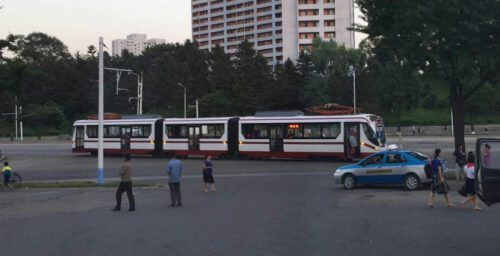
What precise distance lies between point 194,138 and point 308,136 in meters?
8.85

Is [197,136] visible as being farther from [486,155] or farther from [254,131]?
[486,155]

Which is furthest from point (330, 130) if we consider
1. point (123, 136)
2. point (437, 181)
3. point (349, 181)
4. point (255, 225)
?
point (255, 225)

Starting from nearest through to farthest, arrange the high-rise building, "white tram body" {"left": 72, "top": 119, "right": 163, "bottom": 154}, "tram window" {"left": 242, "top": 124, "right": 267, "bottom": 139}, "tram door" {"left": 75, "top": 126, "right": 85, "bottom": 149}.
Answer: "tram window" {"left": 242, "top": 124, "right": 267, "bottom": 139} → "white tram body" {"left": 72, "top": 119, "right": 163, "bottom": 154} → "tram door" {"left": 75, "top": 126, "right": 85, "bottom": 149} → the high-rise building

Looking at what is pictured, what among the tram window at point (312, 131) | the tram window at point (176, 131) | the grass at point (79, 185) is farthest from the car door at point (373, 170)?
the tram window at point (176, 131)

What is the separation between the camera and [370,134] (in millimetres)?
31203

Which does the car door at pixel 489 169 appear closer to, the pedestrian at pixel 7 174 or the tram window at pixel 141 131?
the pedestrian at pixel 7 174

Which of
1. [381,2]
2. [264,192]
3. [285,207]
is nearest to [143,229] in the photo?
[285,207]

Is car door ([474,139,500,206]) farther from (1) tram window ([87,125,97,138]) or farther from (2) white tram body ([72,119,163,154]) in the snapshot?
(1) tram window ([87,125,97,138])

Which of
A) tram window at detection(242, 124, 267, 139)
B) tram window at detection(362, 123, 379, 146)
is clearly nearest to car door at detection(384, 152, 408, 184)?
tram window at detection(362, 123, 379, 146)

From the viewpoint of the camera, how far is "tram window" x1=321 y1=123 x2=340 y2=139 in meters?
32.3

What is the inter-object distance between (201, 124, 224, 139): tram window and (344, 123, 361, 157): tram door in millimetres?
9079

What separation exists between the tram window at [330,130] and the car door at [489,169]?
23129 millimetres

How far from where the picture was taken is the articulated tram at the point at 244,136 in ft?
104

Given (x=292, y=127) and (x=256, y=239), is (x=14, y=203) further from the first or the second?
(x=292, y=127)
